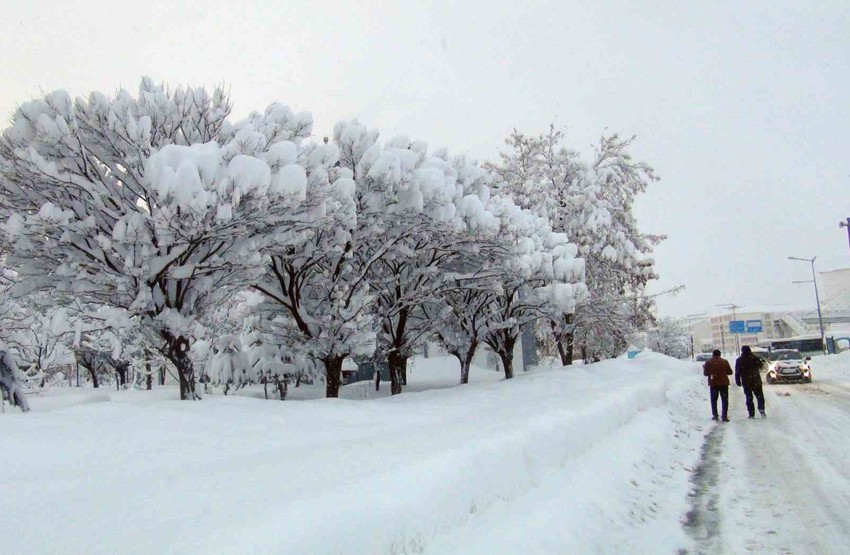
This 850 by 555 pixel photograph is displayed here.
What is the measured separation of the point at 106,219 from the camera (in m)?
11.1

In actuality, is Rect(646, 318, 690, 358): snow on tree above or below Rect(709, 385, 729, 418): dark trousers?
above

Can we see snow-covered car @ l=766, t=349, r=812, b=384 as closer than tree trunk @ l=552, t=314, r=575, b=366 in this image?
Yes

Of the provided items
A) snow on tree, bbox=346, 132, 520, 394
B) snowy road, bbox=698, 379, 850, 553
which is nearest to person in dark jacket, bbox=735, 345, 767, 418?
snowy road, bbox=698, 379, 850, 553

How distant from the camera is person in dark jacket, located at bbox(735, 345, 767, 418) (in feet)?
43.9

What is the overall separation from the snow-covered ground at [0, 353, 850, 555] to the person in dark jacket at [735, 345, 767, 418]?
3.01 meters

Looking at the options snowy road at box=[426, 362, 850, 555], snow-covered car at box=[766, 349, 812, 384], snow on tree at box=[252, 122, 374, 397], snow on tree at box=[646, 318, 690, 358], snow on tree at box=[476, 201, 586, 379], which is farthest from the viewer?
snow on tree at box=[646, 318, 690, 358]

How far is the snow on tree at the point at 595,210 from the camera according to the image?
93.5ft

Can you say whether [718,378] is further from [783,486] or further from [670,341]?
[670,341]

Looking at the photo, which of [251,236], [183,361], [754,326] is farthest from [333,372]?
[754,326]

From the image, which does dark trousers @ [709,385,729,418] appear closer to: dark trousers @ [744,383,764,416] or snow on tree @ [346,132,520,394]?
dark trousers @ [744,383,764,416]

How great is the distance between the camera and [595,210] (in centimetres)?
2872

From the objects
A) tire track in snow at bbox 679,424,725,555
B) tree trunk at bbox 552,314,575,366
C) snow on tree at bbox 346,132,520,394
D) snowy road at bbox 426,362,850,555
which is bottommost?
tire track in snow at bbox 679,424,725,555

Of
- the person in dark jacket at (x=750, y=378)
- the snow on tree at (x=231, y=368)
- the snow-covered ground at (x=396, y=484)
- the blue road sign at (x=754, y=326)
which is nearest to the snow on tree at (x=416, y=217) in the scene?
the snow on tree at (x=231, y=368)

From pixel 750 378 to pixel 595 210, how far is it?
16.2 meters
